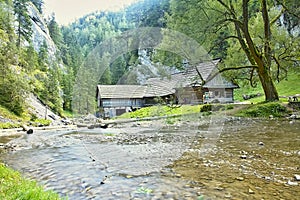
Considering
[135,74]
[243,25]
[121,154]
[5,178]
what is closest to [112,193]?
[5,178]

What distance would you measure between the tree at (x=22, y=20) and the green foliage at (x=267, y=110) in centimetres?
4419

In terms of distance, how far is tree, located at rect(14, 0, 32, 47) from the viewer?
4712 cm

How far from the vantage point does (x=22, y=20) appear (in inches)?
1949

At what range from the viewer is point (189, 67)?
1445 centimetres

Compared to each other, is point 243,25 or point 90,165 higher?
point 243,25

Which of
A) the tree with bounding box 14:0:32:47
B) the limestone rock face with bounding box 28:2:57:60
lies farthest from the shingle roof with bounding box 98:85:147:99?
the limestone rock face with bounding box 28:2:57:60

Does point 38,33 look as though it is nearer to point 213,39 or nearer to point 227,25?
point 227,25

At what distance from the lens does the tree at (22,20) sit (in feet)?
155

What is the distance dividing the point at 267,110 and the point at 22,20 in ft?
162

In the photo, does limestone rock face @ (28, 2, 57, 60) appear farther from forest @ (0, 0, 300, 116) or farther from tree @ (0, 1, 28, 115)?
tree @ (0, 1, 28, 115)

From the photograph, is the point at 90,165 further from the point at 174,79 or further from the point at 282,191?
the point at 174,79

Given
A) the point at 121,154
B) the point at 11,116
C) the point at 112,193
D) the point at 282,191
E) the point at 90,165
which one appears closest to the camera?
the point at 282,191

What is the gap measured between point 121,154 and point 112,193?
2974 mm

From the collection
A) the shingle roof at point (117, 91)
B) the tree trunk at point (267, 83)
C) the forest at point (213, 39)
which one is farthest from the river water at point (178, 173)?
the shingle roof at point (117, 91)
